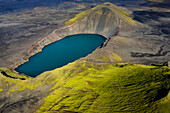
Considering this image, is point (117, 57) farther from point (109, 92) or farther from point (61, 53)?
point (61, 53)

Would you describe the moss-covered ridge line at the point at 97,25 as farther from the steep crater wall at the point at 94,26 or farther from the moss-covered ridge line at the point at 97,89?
the moss-covered ridge line at the point at 97,89

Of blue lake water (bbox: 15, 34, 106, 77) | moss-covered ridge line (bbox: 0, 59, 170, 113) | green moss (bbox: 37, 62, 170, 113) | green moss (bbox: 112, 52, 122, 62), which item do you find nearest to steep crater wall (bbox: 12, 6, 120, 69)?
blue lake water (bbox: 15, 34, 106, 77)

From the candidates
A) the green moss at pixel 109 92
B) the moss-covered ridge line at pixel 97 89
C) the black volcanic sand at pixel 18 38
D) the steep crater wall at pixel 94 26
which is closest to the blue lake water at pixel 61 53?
the steep crater wall at pixel 94 26

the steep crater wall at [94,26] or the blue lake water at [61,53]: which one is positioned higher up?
the steep crater wall at [94,26]

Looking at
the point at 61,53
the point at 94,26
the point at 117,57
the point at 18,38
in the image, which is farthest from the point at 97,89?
the point at 94,26

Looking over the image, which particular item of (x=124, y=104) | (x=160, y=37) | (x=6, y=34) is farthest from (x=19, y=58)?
(x=160, y=37)

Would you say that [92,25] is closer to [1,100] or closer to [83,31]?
[83,31]
